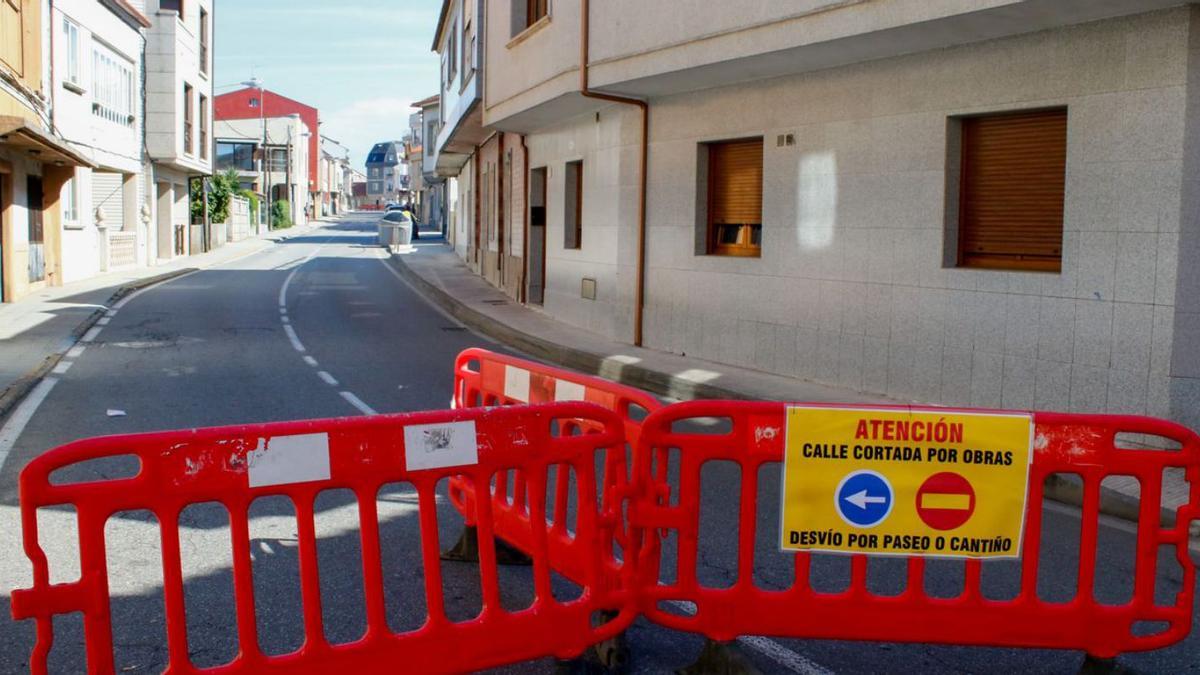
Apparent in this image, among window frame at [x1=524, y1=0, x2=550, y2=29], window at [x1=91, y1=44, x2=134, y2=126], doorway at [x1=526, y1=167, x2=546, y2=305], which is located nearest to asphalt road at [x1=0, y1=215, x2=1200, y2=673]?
window frame at [x1=524, y1=0, x2=550, y2=29]

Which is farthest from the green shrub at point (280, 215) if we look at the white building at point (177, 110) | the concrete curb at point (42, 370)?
the concrete curb at point (42, 370)

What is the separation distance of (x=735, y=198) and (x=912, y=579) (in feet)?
32.1

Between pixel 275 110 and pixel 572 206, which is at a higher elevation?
pixel 275 110

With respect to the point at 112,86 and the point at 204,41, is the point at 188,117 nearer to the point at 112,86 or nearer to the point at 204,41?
the point at 204,41

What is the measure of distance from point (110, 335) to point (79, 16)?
13.3 metres

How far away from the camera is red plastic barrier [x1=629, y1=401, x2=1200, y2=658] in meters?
4.70

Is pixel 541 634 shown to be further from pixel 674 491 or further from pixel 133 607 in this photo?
pixel 674 491

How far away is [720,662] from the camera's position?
4.61m

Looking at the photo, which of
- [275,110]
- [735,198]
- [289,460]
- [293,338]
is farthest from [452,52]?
[275,110]

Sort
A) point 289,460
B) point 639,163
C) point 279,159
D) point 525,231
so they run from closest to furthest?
point 289,460 < point 639,163 < point 525,231 < point 279,159

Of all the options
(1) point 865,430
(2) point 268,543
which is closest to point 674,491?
(2) point 268,543

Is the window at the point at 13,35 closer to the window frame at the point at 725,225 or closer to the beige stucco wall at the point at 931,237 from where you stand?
the beige stucco wall at the point at 931,237

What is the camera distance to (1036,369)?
971 centimetres

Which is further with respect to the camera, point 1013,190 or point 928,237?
point 928,237
